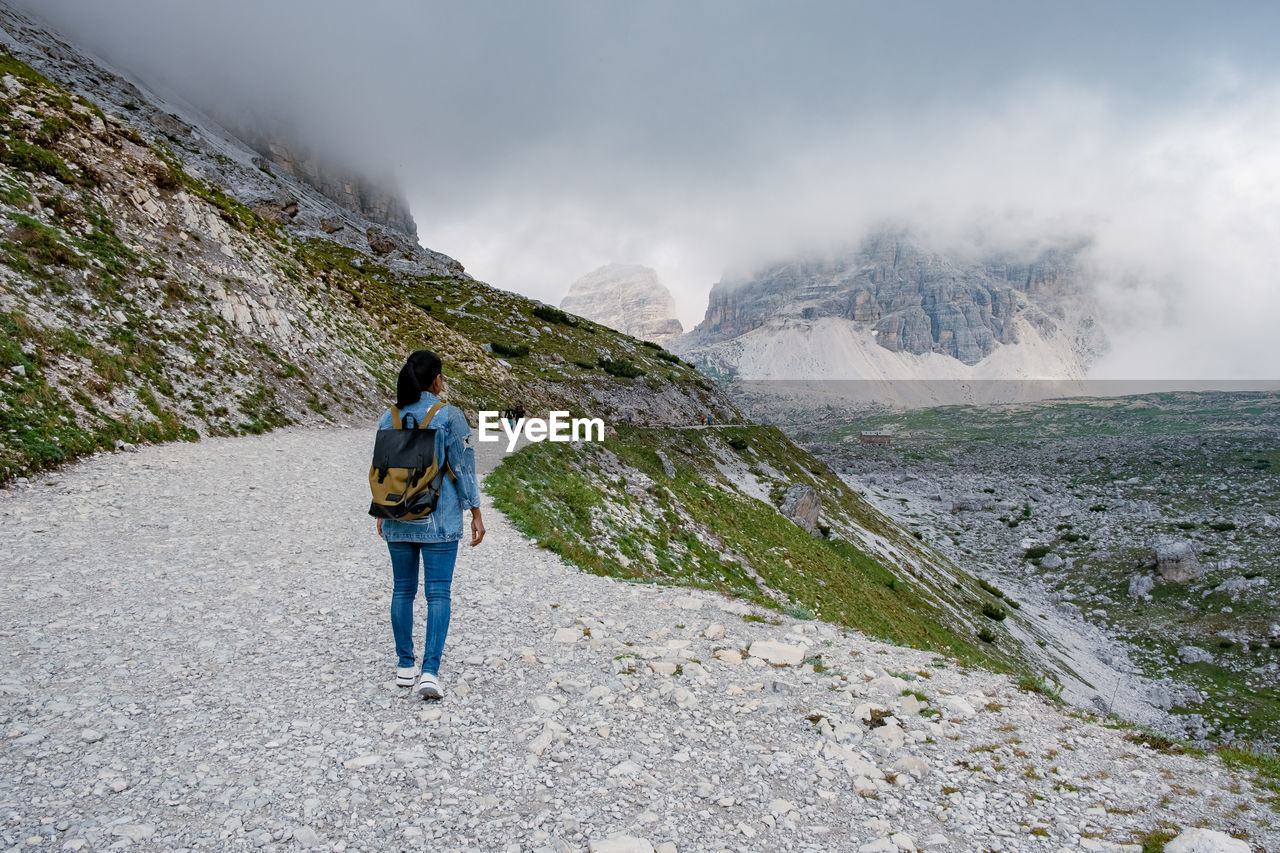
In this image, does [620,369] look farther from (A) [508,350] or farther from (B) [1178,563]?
(B) [1178,563]

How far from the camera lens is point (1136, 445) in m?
127

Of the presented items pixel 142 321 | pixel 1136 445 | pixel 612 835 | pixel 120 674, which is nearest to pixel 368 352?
pixel 142 321

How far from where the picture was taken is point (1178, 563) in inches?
2199

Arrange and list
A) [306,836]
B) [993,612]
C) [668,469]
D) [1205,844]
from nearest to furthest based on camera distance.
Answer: [306,836] < [1205,844] < [668,469] < [993,612]

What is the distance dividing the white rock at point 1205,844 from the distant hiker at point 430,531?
752 centimetres

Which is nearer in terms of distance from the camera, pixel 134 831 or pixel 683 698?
pixel 134 831

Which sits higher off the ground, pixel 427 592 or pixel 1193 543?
pixel 427 592

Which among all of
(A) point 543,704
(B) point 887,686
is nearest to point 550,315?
(B) point 887,686

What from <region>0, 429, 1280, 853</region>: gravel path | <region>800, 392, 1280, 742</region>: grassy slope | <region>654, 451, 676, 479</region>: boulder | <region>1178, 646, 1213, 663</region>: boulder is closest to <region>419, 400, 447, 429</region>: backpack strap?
<region>0, 429, 1280, 853</region>: gravel path

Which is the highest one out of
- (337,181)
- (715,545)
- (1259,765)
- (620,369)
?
(337,181)

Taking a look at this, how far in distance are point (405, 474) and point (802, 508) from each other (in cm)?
4391

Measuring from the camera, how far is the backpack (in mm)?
6457

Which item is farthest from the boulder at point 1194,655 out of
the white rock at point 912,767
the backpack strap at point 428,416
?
the backpack strap at point 428,416

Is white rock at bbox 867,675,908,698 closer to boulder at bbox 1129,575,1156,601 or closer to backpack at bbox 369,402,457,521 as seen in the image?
backpack at bbox 369,402,457,521
